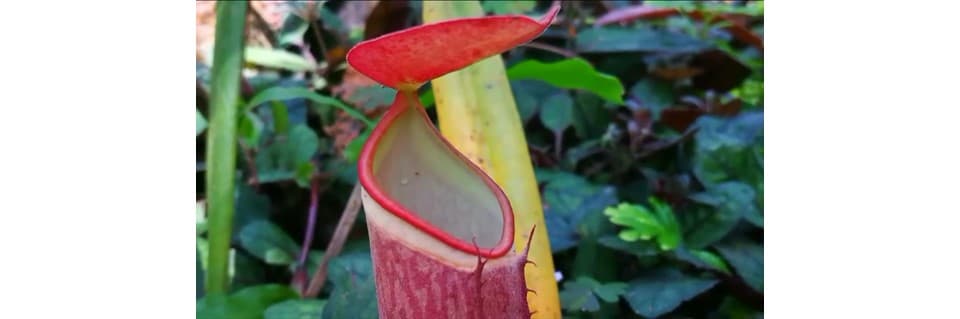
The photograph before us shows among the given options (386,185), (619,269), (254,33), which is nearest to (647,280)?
(619,269)

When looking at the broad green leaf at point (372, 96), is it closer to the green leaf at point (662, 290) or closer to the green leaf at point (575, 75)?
the green leaf at point (575, 75)

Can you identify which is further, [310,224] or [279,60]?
[279,60]

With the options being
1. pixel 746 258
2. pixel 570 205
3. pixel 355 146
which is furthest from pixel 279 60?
pixel 746 258

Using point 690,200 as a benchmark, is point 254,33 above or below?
above

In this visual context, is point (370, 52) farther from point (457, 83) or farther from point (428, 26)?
point (457, 83)

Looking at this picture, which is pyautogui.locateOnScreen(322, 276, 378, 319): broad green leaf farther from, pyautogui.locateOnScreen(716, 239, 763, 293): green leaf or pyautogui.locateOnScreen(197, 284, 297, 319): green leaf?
pyautogui.locateOnScreen(716, 239, 763, 293): green leaf

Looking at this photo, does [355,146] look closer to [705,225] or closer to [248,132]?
[248,132]

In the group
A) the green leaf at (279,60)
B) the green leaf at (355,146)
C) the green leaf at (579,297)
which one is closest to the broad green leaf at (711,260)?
the green leaf at (579,297)
